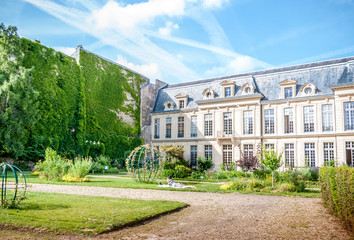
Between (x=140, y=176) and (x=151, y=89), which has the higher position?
(x=151, y=89)

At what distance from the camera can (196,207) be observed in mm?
8148

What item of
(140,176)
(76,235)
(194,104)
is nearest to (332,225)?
(76,235)

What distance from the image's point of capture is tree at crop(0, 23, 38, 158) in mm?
20641

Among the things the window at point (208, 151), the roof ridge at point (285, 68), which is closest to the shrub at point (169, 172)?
the window at point (208, 151)

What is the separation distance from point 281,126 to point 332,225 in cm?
2075

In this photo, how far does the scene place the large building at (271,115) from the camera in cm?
2375

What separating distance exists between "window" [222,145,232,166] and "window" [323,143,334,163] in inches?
311

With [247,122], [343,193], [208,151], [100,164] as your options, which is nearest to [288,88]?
[247,122]

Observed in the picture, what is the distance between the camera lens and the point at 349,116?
912 inches

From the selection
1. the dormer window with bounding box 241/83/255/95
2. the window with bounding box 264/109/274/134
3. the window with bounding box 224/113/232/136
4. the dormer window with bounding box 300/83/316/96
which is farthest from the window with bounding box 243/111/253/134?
the dormer window with bounding box 300/83/316/96

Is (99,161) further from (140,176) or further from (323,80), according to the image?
(323,80)

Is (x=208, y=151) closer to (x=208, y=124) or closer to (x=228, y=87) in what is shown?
(x=208, y=124)

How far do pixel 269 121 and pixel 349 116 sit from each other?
6.17m

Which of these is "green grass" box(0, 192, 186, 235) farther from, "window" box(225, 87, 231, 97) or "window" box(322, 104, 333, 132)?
"window" box(225, 87, 231, 97)
